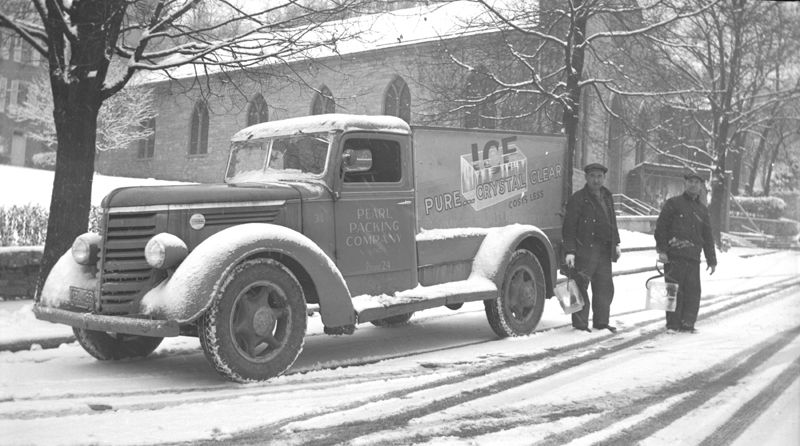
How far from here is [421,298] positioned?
22.2 feet

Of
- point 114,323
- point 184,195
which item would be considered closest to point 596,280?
point 184,195

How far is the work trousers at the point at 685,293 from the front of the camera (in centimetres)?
830

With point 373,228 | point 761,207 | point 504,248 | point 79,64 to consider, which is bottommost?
point 504,248

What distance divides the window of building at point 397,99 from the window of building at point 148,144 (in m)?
14.6

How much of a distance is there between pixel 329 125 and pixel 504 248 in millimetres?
2394

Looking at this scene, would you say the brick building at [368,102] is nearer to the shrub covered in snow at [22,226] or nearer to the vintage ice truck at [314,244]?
the shrub covered in snow at [22,226]

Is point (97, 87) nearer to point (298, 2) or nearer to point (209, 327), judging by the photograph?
point (298, 2)

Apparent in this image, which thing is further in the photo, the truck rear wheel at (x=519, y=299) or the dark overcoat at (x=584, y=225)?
the dark overcoat at (x=584, y=225)

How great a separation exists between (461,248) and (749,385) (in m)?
2.99

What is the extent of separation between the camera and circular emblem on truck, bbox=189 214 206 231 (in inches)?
216

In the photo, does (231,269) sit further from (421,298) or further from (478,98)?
(478,98)

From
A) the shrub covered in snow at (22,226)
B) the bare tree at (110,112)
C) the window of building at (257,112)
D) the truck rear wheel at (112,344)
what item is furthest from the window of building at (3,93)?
the truck rear wheel at (112,344)

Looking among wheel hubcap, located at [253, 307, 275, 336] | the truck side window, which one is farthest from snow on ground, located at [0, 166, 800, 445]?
the truck side window

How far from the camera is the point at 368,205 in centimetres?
652
